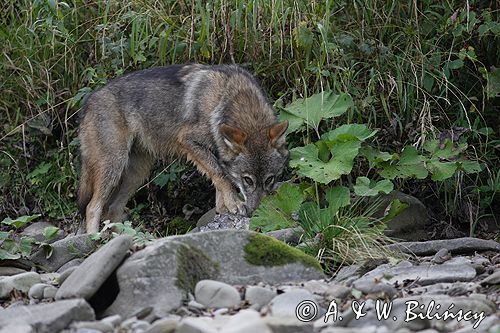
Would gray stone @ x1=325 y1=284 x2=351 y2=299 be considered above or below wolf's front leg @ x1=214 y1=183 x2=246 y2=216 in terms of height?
above

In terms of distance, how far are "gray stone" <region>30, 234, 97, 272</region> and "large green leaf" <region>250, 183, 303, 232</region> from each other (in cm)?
131

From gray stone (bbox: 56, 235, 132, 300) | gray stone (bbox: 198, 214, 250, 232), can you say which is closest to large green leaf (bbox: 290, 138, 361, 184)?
gray stone (bbox: 198, 214, 250, 232)

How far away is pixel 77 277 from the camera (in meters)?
4.80

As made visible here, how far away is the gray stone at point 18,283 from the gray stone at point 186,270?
0.98 m

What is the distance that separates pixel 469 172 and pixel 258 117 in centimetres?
198

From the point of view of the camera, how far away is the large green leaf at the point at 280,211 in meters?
6.80

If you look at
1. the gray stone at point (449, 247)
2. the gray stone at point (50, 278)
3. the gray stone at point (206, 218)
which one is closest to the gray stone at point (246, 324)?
the gray stone at point (50, 278)

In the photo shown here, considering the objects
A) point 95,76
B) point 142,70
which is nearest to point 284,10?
point 142,70

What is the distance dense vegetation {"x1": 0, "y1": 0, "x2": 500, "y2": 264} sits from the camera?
23.9 feet

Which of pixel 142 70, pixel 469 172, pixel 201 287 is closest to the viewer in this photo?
pixel 201 287

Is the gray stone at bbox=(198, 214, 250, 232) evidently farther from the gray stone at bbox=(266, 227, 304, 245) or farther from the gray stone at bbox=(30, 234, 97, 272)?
the gray stone at bbox=(30, 234, 97, 272)

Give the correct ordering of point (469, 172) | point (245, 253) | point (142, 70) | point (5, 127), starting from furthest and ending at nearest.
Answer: point (5, 127) < point (142, 70) < point (469, 172) < point (245, 253)

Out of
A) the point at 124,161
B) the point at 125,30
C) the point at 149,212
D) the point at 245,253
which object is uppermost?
the point at 125,30

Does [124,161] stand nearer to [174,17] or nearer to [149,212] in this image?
[149,212]
